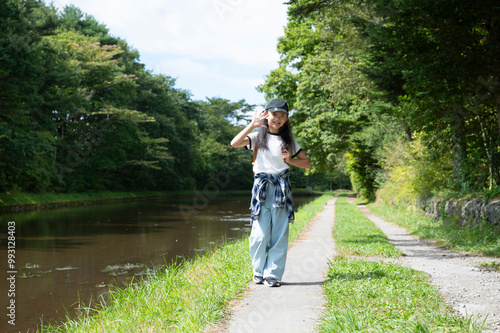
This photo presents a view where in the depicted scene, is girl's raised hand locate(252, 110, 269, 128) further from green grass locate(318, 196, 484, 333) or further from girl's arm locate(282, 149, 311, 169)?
green grass locate(318, 196, 484, 333)

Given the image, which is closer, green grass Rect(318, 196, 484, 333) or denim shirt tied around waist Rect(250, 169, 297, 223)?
green grass Rect(318, 196, 484, 333)

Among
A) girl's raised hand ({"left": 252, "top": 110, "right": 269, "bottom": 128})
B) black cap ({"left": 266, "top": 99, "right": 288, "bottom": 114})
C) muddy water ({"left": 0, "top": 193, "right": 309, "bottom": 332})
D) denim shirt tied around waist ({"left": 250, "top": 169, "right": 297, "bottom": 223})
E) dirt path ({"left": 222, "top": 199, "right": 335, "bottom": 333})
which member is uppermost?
black cap ({"left": 266, "top": 99, "right": 288, "bottom": 114})

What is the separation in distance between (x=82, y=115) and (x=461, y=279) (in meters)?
33.4

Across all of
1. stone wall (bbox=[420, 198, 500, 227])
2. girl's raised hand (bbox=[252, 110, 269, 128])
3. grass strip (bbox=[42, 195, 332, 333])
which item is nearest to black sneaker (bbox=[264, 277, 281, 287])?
grass strip (bbox=[42, 195, 332, 333])

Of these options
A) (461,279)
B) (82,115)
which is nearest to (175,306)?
(461,279)

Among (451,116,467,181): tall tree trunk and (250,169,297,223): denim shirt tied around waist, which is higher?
(451,116,467,181): tall tree trunk

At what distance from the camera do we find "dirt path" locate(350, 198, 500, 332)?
372cm

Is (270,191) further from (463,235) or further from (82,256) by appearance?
(82,256)

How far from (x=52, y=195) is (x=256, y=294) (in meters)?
27.3

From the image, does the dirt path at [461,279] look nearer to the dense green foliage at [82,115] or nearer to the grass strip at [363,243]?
the grass strip at [363,243]

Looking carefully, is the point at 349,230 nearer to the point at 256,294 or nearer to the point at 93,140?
the point at 256,294

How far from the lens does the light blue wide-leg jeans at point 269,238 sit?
14.9 feet

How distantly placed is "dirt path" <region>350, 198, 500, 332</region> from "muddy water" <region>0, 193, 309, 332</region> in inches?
173

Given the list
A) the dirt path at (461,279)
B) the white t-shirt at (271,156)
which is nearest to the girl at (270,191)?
the white t-shirt at (271,156)
